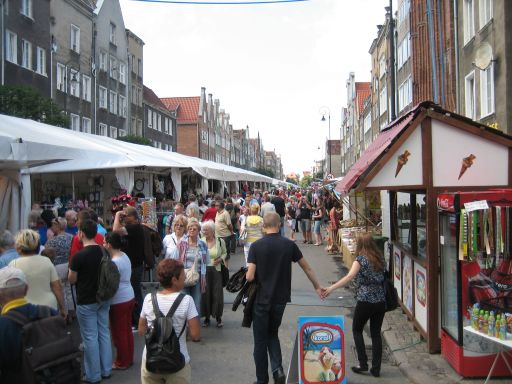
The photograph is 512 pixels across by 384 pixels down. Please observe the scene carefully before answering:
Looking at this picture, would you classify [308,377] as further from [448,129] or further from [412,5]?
[412,5]

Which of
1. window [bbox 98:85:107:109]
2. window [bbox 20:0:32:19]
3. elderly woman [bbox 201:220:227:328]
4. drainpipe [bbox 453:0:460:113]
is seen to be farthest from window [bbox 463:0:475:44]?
window [bbox 98:85:107:109]

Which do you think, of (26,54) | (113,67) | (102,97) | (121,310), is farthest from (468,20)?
(113,67)

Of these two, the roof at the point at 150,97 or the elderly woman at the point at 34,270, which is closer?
the elderly woman at the point at 34,270

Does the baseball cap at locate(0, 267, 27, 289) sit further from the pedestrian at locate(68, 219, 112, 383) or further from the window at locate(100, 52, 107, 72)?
the window at locate(100, 52, 107, 72)

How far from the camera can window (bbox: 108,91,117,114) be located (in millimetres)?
35000

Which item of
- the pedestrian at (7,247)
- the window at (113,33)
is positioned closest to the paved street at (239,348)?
the pedestrian at (7,247)

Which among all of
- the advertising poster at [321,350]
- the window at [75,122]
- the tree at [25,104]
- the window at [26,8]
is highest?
the window at [26,8]

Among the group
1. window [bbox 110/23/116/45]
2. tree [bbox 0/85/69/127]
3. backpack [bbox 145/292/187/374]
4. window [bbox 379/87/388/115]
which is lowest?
backpack [bbox 145/292/187/374]

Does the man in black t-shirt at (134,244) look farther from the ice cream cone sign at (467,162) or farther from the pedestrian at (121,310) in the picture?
the ice cream cone sign at (467,162)

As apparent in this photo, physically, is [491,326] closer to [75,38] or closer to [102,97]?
[75,38]

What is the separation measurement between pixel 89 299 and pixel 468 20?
1672 centimetres

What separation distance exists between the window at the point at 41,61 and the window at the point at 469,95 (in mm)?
19985

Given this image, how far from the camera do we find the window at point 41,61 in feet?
82.5

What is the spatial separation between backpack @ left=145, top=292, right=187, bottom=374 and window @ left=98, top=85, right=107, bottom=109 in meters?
31.8
